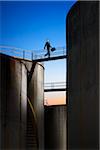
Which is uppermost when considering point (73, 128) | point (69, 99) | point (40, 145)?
point (69, 99)

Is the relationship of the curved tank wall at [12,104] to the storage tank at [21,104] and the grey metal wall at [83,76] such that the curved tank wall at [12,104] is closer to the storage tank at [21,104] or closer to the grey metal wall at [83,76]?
the storage tank at [21,104]

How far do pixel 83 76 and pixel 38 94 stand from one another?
9.21 m

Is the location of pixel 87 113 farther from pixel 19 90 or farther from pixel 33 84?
pixel 33 84

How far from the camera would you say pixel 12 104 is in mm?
17688

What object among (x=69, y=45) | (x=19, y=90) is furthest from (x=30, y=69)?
(x=69, y=45)

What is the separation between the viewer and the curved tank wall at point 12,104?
16984 mm

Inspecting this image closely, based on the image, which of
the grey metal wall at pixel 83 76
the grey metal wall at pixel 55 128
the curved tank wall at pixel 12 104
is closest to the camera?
the grey metal wall at pixel 83 76

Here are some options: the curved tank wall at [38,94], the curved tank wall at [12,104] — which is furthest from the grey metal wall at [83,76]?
the curved tank wall at [38,94]

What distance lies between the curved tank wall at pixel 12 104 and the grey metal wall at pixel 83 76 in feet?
13.3

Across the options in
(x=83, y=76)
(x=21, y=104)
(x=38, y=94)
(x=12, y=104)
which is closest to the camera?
(x=83, y=76)

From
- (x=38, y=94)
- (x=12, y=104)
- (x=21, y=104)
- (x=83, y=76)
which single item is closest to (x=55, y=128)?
(x=38, y=94)

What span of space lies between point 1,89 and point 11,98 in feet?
2.71

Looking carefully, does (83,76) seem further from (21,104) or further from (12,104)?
(21,104)

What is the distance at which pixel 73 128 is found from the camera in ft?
44.1
